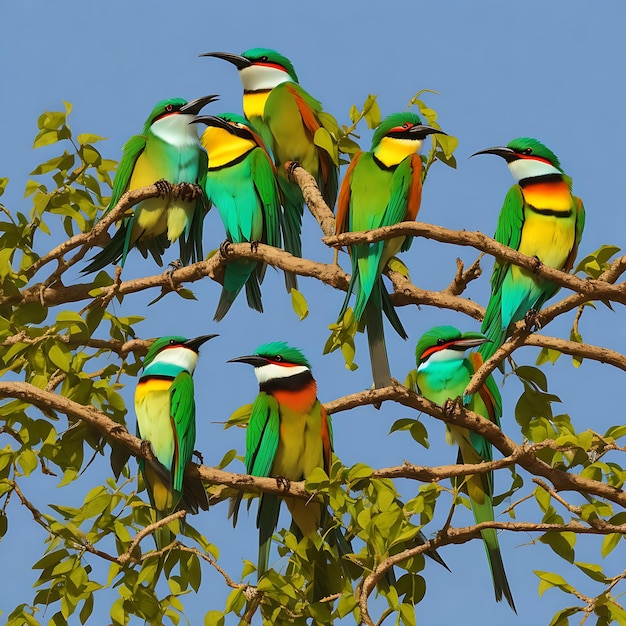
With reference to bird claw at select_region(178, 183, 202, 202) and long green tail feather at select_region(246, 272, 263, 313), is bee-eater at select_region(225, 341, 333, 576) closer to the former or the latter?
long green tail feather at select_region(246, 272, 263, 313)

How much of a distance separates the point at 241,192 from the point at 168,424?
1648 millimetres

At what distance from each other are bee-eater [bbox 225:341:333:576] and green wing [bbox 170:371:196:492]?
0.88 feet

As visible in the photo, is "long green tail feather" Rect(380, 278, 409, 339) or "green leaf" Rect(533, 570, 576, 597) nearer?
"green leaf" Rect(533, 570, 576, 597)

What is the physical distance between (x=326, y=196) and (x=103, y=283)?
1.46 m

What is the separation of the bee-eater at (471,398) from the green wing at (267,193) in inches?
41.7

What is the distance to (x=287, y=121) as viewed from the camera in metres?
6.20

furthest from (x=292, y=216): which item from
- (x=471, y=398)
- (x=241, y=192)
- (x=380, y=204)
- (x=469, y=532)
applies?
(x=469, y=532)

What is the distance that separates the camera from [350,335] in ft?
16.6

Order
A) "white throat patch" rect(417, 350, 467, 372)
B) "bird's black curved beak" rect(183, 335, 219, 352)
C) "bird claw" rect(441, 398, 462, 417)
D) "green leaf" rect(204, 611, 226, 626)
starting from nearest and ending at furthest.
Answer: "green leaf" rect(204, 611, 226, 626)
"bird claw" rect(441, 398, 462, 417)
"bird's black curved beak" rect(183, 335, 219, 352)
"white throat patch" rect(417, 350, 467, 372)

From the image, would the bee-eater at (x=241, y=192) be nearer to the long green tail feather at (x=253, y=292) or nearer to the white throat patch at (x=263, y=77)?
the long green tail feather at (x=253, y=292)

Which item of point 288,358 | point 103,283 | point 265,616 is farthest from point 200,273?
point 265,616

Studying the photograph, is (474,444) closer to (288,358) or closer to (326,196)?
(288,358)

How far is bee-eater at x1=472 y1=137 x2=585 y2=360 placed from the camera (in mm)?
5340

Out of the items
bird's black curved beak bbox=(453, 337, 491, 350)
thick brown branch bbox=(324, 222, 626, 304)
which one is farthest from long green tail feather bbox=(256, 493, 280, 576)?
bird's black curved beak bbox=(453, 337, 491, 350)
